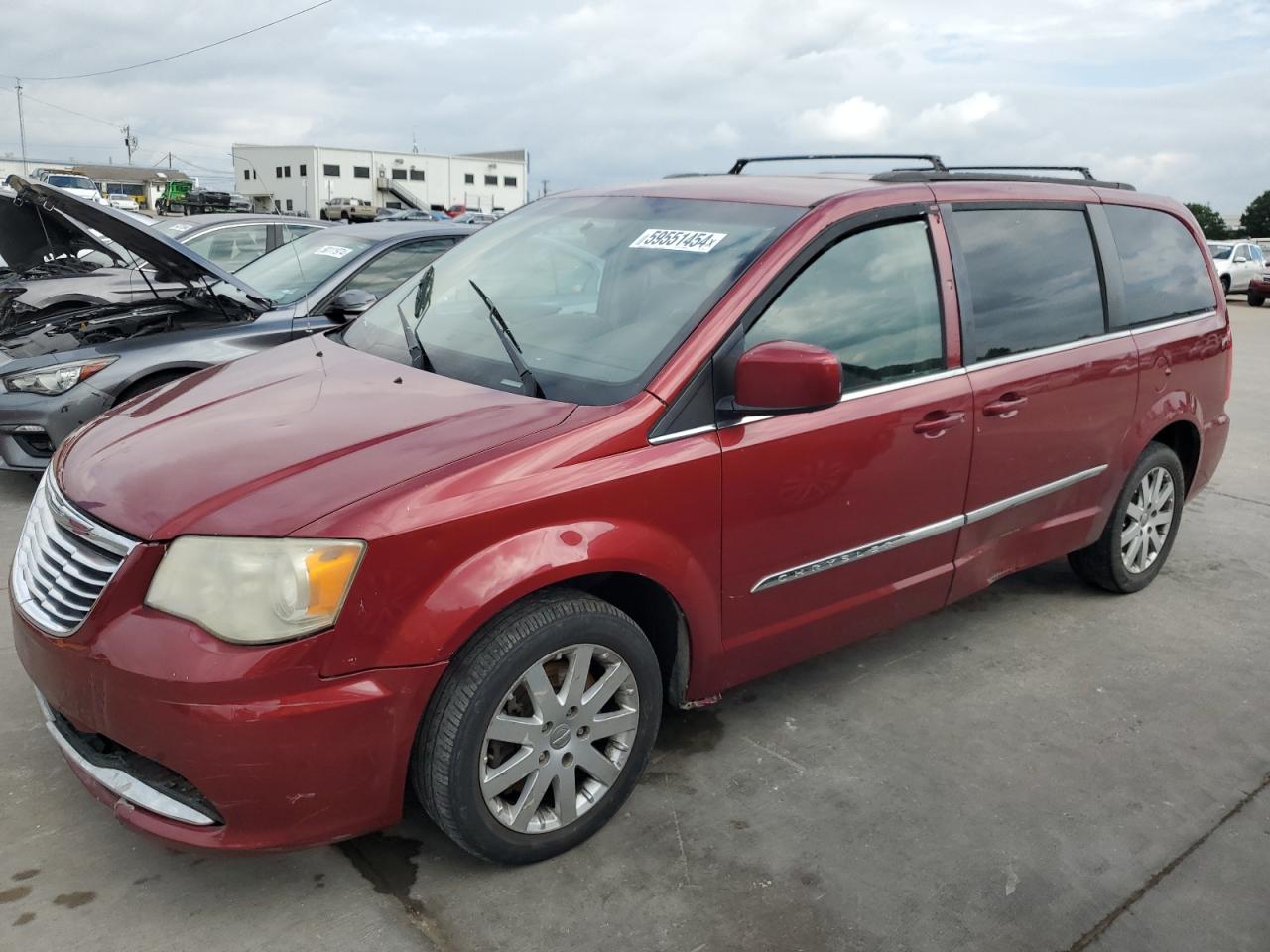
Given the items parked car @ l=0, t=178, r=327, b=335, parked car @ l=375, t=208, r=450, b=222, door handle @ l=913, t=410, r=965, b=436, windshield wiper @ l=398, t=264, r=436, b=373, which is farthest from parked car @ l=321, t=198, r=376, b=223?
door handle @ l=913, t=410, r=965, b=436

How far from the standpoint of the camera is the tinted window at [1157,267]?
4055 mm

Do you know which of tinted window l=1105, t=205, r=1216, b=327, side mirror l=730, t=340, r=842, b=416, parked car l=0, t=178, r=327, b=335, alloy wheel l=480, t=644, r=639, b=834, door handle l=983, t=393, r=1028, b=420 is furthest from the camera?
parked car l=0, t=178, r=327, b=335

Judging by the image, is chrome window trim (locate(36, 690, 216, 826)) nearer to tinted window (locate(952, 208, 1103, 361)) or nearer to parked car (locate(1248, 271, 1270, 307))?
tinted window (locate(952, 208, 1103, 361))

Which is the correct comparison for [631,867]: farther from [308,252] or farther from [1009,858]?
[308,252]

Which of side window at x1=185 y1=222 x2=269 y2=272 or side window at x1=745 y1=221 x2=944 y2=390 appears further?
side window at x1=185 y1=222 x2=269 y2=272

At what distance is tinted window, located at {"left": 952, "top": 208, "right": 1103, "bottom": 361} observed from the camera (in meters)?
3.40

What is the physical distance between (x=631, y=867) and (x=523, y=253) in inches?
79.9

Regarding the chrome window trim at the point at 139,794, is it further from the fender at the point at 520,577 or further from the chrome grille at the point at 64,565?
the fender at the point at 520,577

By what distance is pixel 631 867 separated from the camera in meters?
2.57

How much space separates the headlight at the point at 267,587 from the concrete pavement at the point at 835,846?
0.75 m

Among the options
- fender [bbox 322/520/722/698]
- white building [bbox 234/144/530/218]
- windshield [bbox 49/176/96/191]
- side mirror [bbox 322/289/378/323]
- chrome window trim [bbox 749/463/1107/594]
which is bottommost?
chrome window trim [bbox 749/463/1107/594]

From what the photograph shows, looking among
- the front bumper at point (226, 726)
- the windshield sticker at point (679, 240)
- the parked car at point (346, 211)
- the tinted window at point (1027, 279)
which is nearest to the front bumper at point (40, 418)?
the front bumper at point (226, 726)

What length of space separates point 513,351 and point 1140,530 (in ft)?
9.84

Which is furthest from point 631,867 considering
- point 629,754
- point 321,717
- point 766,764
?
point 321,717
